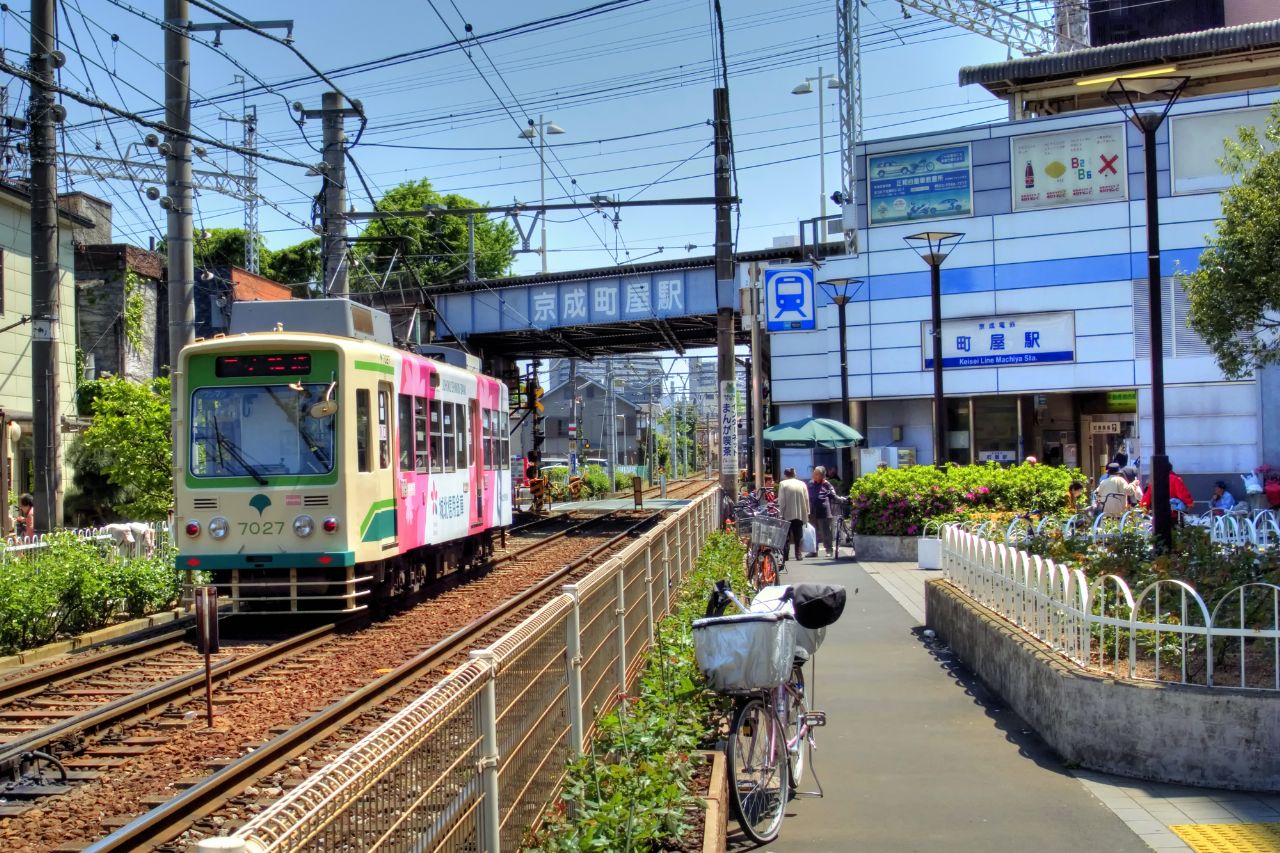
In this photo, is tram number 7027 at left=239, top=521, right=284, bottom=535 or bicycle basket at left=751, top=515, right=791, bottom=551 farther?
bicycle basket at left=751, top=515, right=791, bottom=551

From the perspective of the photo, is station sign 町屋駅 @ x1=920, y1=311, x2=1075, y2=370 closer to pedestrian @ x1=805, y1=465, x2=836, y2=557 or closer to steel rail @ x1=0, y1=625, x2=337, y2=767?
pedestrian @ x1=805, y1=465, x2=836, y2=557

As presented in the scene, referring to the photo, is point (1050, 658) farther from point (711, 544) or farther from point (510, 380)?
point (510, 380)

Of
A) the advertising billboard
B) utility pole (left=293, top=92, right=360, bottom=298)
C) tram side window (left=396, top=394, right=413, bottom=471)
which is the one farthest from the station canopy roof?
tram side window (left=396, top=394, right=413, bottom=471)

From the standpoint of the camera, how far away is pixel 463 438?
1806 centimetres

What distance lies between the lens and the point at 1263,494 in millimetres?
27688

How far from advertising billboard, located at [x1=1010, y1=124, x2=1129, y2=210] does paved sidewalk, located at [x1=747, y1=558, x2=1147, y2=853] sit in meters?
24.4

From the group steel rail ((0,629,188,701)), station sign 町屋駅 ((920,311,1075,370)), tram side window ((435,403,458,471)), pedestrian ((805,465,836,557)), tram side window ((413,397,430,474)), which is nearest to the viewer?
steel rail ((0,629,188,701))

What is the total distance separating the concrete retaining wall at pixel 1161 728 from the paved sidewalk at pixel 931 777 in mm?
267

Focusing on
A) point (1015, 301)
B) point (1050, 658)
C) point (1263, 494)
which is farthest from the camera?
point (1015, 301)

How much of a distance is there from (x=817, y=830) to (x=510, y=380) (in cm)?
3884

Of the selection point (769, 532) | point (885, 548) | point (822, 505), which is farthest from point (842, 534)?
point (769, 532)

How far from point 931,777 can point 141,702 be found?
19.3 ft

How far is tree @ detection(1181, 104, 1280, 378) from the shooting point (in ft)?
48.8

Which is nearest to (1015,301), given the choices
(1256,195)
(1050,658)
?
(1256,195)
